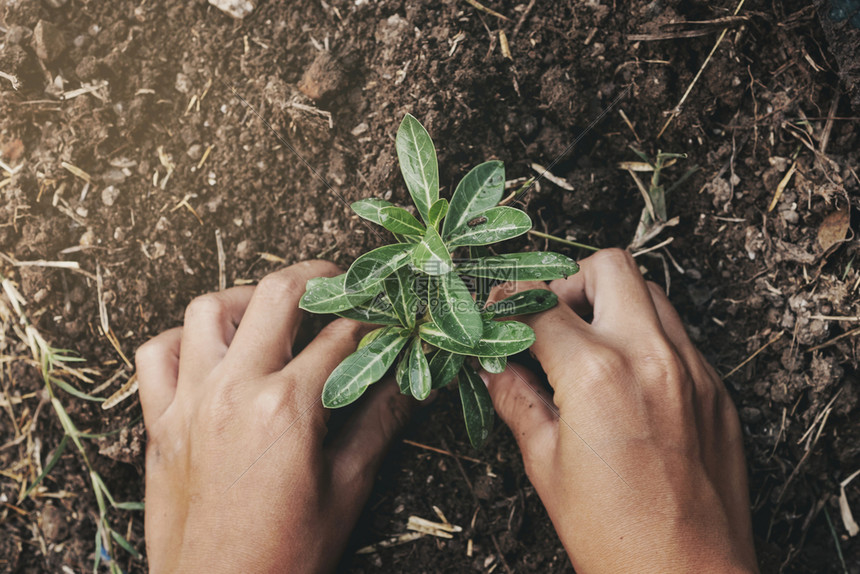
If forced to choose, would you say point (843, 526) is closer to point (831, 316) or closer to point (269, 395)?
point (831, 316)

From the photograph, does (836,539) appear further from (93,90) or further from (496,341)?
(93,90)

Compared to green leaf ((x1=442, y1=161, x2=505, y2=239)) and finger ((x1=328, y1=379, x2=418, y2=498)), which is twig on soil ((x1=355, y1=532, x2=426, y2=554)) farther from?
green leaf ((x1=442, y1=161, x2=505, y2=239))

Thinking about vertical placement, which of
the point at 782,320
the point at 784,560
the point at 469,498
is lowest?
the point at 784,560

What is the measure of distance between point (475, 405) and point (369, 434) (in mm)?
415

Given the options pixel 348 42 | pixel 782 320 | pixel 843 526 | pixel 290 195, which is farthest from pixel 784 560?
pixel 348 42

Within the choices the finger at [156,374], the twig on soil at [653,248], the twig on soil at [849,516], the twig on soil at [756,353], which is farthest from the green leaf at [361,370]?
the twig on soil at [849,516]

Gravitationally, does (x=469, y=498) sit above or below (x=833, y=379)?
below

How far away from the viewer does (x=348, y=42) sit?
2.25m

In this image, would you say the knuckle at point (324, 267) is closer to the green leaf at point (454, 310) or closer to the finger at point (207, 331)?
the finger at point (207, 331)

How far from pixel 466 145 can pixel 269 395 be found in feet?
3.85

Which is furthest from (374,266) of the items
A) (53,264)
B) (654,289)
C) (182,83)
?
(53,264)

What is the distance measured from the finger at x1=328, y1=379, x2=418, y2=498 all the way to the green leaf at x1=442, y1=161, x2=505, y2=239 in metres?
0.71

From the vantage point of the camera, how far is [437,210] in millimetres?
1613

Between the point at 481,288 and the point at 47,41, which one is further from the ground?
the point at 47,41
